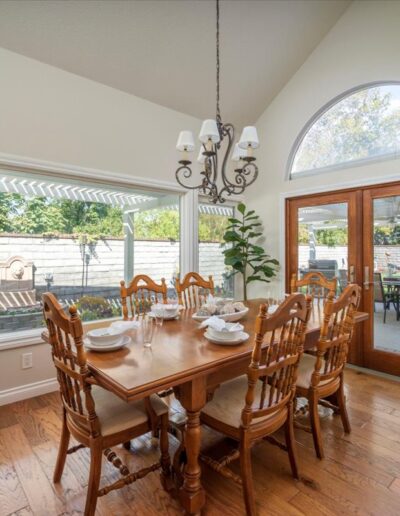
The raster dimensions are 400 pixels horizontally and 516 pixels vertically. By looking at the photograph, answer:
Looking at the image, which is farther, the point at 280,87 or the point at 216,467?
the point at 280,87

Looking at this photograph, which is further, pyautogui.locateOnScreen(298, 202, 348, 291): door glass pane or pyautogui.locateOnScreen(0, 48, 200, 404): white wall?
pyautogui.locateOnScreen(298, 202, 348, 291): door glass pane

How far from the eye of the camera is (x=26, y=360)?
9.61 feet

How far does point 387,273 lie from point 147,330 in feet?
9.02

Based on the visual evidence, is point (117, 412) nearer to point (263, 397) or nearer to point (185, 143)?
point (263, 397)

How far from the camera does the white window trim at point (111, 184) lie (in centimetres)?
284

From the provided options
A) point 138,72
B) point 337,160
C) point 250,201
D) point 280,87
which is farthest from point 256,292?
point 138,72

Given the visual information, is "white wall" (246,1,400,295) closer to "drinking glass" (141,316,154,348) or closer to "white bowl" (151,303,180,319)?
"white bowl" (151,303,180,319)

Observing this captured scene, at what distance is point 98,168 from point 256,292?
9.21 feet

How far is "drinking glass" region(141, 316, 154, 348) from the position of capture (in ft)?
6.11

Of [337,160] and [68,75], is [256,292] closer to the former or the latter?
[337,160]

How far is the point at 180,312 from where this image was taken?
2.74 meters

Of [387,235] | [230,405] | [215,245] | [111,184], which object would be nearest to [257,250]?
[215,245]

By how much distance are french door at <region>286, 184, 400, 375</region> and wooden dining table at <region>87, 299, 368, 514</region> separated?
7.72 feet

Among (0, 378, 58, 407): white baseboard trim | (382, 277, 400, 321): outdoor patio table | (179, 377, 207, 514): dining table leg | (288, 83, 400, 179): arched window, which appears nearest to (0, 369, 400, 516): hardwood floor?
(179, 377, 207, 514): dining table leg
